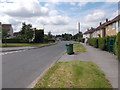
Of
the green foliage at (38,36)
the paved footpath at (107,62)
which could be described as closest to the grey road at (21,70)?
the paved footpath at (107,62)

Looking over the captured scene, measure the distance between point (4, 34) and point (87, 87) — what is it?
41.0 m

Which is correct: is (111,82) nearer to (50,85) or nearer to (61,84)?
(61,84)

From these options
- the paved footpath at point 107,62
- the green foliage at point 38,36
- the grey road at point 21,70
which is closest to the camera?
the grey road at point 21,70

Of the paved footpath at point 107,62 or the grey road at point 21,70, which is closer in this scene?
the grey road at point 21,70

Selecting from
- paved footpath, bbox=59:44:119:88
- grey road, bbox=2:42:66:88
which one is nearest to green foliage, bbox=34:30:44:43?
paved footpath, bbox=59:44:119:88

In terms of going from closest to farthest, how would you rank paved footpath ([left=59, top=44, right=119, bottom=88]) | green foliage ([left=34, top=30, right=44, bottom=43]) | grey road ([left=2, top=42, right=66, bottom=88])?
grey road ([left=2, top=42, right=66, bottom=88])
paved footpath ([left=59, top=44, right=119, bottom=88])
green foliage ([left=34, top=30, right=44, bottom=43])

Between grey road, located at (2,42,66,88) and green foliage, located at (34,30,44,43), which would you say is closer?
grey road, located at (2,42,66,88)

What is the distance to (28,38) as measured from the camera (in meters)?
58.7

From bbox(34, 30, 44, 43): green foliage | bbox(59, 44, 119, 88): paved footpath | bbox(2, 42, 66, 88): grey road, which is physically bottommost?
bbox(2, 42, 66, 88): grey road

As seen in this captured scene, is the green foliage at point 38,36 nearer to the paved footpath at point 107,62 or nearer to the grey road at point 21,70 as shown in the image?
the paved footpath at point 107,62

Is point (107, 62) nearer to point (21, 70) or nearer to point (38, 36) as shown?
point (21, 70)

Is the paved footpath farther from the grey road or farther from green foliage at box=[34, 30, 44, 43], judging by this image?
green foliage at box=[34, 30, 44, 43]

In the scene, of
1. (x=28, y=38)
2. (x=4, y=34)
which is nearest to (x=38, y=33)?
(x=28, y=38)

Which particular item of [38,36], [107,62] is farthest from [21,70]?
[38,36]
